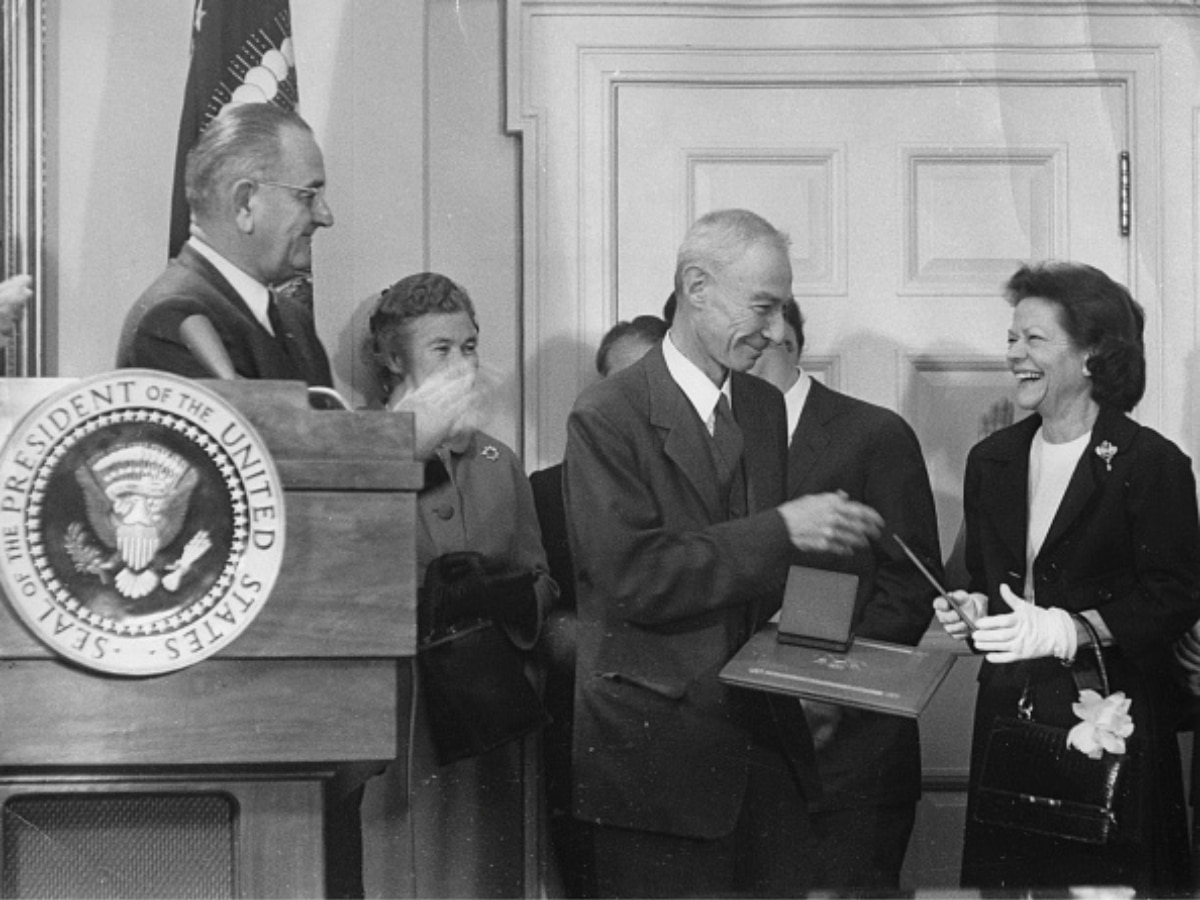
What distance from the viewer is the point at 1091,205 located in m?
2.40

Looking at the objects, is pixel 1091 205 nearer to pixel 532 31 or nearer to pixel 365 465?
A: pixel 532 31

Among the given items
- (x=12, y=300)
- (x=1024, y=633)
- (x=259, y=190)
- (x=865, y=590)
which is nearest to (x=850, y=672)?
(x=865, y=590)

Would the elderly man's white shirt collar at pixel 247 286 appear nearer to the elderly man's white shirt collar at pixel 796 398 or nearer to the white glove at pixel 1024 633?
the elderly man's white shirt collar at pixel 796 398

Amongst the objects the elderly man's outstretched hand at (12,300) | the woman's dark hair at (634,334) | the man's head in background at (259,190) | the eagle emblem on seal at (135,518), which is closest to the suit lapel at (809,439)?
the woman's dark hair at (634,334)

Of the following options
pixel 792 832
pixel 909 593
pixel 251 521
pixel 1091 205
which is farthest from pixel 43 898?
pixel 1091 205

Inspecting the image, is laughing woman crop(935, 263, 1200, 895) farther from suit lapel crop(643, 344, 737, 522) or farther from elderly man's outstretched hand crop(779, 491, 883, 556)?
suit lapel crop(643, 344, 737, 522)

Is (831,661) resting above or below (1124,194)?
below

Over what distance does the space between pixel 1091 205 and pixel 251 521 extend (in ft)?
4.11

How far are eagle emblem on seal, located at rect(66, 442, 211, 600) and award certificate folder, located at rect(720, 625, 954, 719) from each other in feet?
2.30

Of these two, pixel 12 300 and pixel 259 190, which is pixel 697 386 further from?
pixel 12 300

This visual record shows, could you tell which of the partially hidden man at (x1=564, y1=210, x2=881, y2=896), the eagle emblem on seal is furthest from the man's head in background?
the partially hidden man at (x1=564, y1=210, x2=881, y2=896)

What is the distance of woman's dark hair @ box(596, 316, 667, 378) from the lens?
2.35 m

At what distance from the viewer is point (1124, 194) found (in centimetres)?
239

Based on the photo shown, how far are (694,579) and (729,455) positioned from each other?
19cm
